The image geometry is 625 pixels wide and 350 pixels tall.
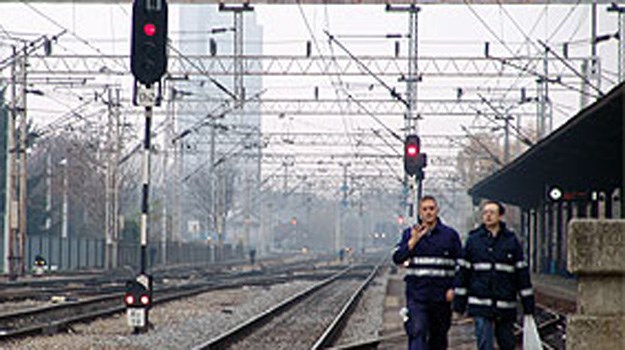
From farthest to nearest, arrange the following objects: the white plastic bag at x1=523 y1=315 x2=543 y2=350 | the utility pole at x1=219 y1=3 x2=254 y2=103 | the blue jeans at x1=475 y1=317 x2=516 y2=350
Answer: the utility pole at x1=219 y1=3 x2=254 y2=103
the blue jeans at x1=475 y1=317 x2=516 y2=350
the white plastic bag at x1=523 y1=315 x2=543 y2=350

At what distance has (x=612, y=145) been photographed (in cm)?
2464

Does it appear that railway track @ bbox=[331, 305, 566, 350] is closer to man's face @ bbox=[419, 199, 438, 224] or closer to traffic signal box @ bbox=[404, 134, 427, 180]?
traffic signal box @ bbox=[404, 134, 427, 180]

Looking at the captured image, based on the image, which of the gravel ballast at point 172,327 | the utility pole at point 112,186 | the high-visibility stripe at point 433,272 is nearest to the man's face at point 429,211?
the high-visibility stripe at point 433,272

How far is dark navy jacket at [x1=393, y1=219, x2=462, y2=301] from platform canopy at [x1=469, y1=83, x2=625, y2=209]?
661 centimetres

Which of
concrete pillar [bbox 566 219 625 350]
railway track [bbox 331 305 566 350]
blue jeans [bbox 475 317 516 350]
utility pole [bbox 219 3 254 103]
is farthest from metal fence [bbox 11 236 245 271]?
concrete pillar [bbox 566 219 625 350]

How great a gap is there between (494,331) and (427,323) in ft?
1.98

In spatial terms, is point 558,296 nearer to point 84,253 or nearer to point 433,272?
point 433,272

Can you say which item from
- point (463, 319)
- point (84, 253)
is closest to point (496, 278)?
point (463, 319)

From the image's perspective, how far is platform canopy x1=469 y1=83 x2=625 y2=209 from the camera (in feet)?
66.6

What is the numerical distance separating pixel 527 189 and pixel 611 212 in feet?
20.8

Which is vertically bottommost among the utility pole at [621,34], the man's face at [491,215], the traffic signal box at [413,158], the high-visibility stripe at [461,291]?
the high-visibility stripe at [461,291]

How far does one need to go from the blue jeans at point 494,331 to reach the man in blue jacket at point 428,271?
0.36 m

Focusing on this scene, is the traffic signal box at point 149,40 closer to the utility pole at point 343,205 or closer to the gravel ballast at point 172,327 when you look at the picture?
the gravel ballast at point 172,327

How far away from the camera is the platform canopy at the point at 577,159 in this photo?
66.6 feet
